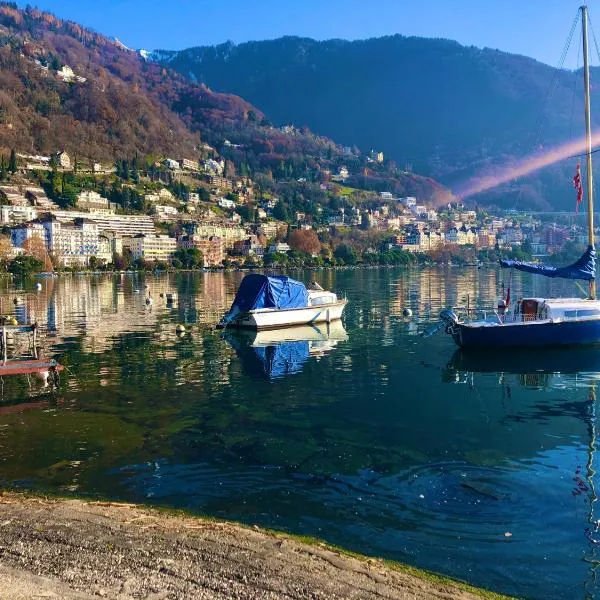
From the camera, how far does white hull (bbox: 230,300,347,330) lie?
44125 millimetres

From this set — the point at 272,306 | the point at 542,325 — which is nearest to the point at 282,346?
the point at 272,306

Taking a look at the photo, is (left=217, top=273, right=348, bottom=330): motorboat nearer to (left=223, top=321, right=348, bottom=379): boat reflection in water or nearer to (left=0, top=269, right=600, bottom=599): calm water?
(left=223, top=321, right=348, bottom=379): boat reflection in water

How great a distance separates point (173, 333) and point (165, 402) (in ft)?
66.5

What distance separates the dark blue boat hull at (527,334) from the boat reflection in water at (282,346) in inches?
293

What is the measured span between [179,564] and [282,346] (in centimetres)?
2790

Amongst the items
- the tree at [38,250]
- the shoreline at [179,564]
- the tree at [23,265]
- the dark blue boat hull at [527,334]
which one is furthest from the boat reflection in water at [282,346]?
the tree at [38,250]

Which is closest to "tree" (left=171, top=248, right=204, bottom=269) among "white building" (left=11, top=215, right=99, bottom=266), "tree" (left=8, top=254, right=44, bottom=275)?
"white building" (left=11, top=215, right=99, bottom=266)

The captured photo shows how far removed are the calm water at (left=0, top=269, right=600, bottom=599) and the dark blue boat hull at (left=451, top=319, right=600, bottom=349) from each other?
0.78 meters

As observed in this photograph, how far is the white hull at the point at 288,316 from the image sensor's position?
145 feet

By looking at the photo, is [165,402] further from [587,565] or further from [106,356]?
[587,565]

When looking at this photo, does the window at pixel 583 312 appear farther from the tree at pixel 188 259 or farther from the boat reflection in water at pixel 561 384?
the tree at pixel 188 259

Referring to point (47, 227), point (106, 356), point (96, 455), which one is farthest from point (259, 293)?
point (47, 227)

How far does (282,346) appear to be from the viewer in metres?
37.9

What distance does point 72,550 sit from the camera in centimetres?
1052
